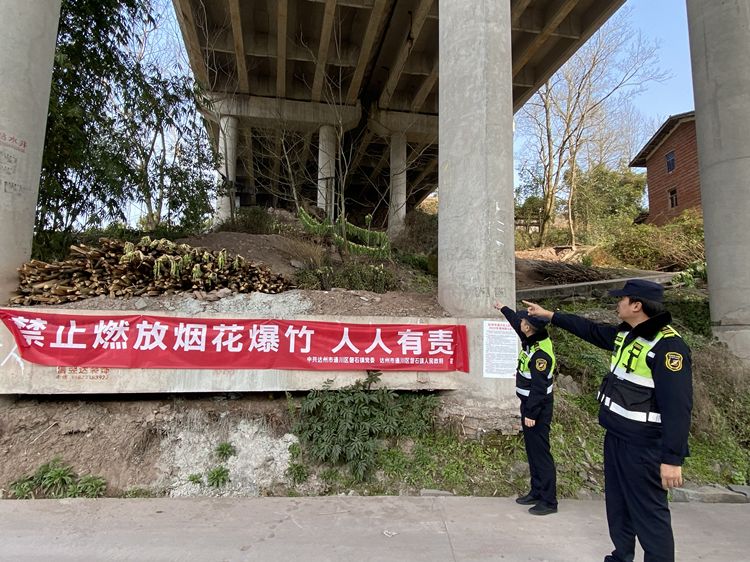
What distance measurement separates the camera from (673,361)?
240 centimetres

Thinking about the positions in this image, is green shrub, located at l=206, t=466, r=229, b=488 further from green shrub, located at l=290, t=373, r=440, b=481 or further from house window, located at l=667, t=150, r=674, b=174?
house window, located at l=667, t=150, r=674, b=174

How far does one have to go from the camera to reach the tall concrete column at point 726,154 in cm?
690

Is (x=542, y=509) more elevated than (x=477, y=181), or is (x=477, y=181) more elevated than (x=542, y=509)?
(x=477, y=181)

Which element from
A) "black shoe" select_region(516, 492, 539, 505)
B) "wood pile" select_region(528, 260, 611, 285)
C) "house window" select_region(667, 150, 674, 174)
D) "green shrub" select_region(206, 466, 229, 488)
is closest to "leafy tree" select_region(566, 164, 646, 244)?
"house window" select_region(667, 150, 674, 174)

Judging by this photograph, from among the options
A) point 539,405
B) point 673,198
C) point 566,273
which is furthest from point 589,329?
point 673,198

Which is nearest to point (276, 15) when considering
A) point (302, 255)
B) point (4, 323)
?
point (302, 255)

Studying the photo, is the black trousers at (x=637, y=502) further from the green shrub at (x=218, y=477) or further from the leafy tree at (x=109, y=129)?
the leafy tree at (x=109, y=129)

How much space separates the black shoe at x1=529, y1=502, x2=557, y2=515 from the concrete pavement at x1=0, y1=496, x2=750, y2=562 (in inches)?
2.3

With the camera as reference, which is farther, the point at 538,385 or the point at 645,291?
the point at 538,385

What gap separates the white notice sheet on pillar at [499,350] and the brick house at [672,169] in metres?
19.0

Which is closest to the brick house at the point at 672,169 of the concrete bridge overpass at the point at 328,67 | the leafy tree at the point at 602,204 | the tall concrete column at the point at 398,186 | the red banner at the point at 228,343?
the leafy tree at the point at 602,204

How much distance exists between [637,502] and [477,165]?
4.11 m

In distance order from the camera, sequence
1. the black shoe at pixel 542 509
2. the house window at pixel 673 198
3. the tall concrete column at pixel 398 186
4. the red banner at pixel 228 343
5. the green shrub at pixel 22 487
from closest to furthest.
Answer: the black shoe at pixel 542 509
the green shrub at pixel 22 487
the red banner at pixel 228 343
the tall concrete column at pixel 398 186
the house window at pixel 673 198

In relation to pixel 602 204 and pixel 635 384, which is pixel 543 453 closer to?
pixel 635 384
